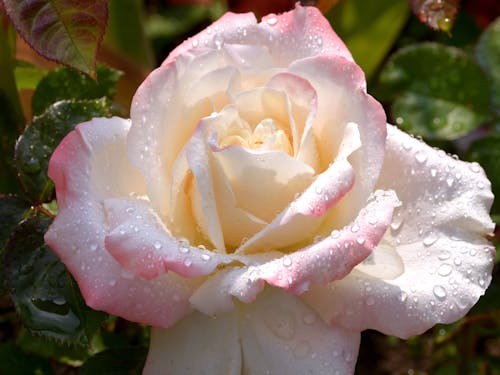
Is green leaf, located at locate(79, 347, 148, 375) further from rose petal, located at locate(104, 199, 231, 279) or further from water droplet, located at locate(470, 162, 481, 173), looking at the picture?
water droplet, located at locate(470, 162, 481, 173)

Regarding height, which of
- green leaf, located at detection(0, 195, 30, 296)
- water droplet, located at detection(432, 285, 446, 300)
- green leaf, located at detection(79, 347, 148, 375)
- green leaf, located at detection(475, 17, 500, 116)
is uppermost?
green leaf, located at detection(0, 195, 30, 296)

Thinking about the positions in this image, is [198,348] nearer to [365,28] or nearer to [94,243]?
[94,243]

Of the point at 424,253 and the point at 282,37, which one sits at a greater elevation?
the point at 282,37

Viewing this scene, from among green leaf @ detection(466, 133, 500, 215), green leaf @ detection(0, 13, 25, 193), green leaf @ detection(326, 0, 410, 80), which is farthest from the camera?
green leaf @ detection(326, 0, 410, 80)

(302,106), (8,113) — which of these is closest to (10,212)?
→ (8,113)

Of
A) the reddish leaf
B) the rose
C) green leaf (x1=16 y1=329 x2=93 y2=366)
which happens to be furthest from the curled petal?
green leaf (x1=16 y1=329 x2=93 y2=366)

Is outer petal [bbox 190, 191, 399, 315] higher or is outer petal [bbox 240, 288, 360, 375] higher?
outer petal [bbox 190, 191, 399, 315]

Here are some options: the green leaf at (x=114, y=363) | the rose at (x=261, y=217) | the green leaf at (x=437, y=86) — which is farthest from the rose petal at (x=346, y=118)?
the green leaf at (x=437, y=86)
